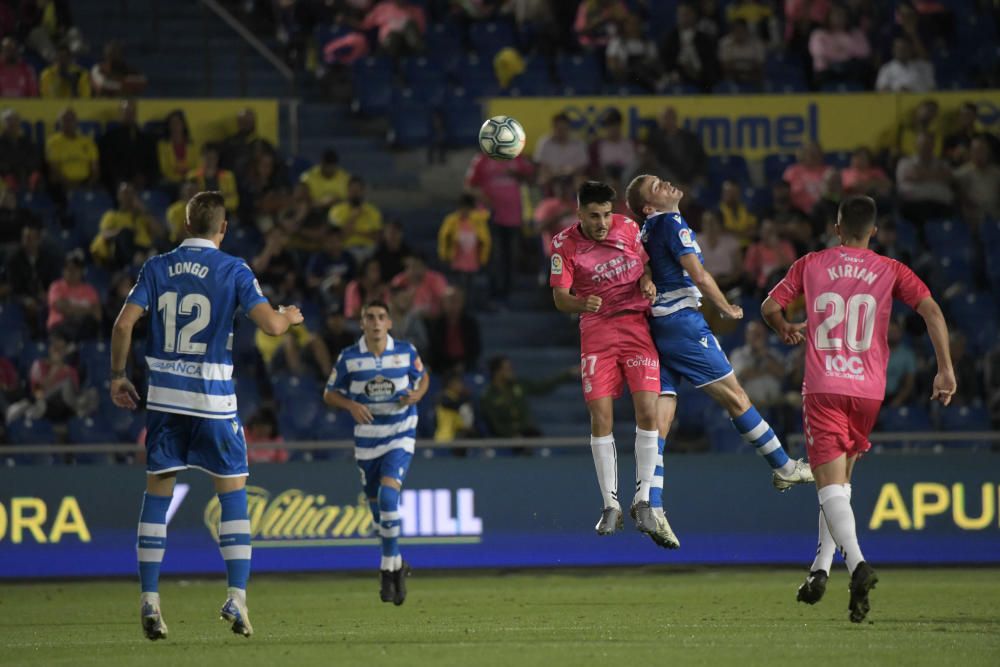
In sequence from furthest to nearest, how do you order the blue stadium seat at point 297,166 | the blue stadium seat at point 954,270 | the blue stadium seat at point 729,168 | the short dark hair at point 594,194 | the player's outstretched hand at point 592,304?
the blue stadium seat at point 729,168, the blue stadium seat at point 297,166, the blue stadium seat at point 954,270, the short dark hair at point 594,194, the player's outstretched hand at point 592,304

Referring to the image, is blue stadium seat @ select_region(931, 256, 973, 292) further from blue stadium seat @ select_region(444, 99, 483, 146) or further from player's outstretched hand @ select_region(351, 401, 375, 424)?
player's outstretched hand @ select_region(351, 401, 375, 424)

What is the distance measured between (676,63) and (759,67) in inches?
41.7

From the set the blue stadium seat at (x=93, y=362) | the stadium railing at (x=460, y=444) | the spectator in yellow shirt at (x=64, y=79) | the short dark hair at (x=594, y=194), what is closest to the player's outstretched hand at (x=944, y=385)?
the short dark hair at (x=594, y=194)

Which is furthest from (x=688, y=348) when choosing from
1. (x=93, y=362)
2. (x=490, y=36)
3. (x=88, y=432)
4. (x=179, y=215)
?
(x=490, y=36)

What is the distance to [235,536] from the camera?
10125mm

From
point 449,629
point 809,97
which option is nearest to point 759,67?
point 809,97

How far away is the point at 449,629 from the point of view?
11031 millimetres

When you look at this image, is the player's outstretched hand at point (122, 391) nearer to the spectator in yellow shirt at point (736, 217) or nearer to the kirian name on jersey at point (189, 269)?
the kirian name on jersey at point (189, 269)

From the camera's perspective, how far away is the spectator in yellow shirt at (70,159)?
19.9 metres

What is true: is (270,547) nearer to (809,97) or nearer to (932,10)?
(809,97)

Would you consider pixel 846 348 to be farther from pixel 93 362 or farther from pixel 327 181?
pixel 327 181

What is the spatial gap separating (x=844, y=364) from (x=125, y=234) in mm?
10470

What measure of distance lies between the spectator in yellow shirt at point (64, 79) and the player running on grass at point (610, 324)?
11162 mm

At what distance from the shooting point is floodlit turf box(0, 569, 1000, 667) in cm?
934
